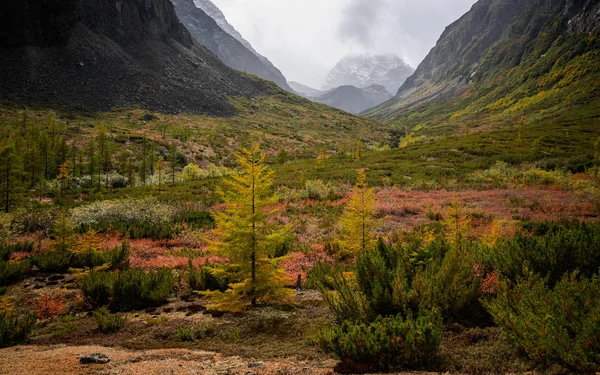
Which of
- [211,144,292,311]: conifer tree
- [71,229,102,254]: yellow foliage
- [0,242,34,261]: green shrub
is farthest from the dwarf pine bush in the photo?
[211,144,292,311]: conifer tree

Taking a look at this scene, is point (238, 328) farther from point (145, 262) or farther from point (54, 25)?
point (54, 25)

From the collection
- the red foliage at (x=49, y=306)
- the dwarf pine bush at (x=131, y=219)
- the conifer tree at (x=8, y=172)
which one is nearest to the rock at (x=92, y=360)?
the red foliage at (x=49, y=306)

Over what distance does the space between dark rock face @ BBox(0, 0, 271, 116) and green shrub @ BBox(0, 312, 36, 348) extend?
6949 centimetres

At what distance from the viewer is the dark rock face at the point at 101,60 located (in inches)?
2394

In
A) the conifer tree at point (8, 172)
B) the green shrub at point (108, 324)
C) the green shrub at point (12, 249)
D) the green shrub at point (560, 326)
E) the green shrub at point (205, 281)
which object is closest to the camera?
the green shrub at point (560, 326)

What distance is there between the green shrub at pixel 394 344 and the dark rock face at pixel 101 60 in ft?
245

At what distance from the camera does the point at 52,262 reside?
33.8ft

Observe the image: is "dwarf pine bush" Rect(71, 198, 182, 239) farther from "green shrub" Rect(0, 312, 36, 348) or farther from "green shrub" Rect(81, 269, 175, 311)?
"green shrub" Rect(0, 312, 36, 348)

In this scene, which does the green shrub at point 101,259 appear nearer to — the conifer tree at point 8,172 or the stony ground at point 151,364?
the stony ground at point 151,364

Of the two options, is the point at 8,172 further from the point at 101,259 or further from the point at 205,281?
the point at 205,281

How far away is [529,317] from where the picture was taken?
3260 mm

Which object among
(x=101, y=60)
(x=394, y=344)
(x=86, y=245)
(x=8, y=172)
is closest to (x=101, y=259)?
(x=86, y=245)

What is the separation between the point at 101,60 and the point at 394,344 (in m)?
89.8

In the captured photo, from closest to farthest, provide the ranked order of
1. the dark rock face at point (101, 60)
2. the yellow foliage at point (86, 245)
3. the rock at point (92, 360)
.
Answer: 1. the rock at point (92, 360)
2. the yellow foliage at point (86, 245)
3. the dark rock face at point (101, 60)
